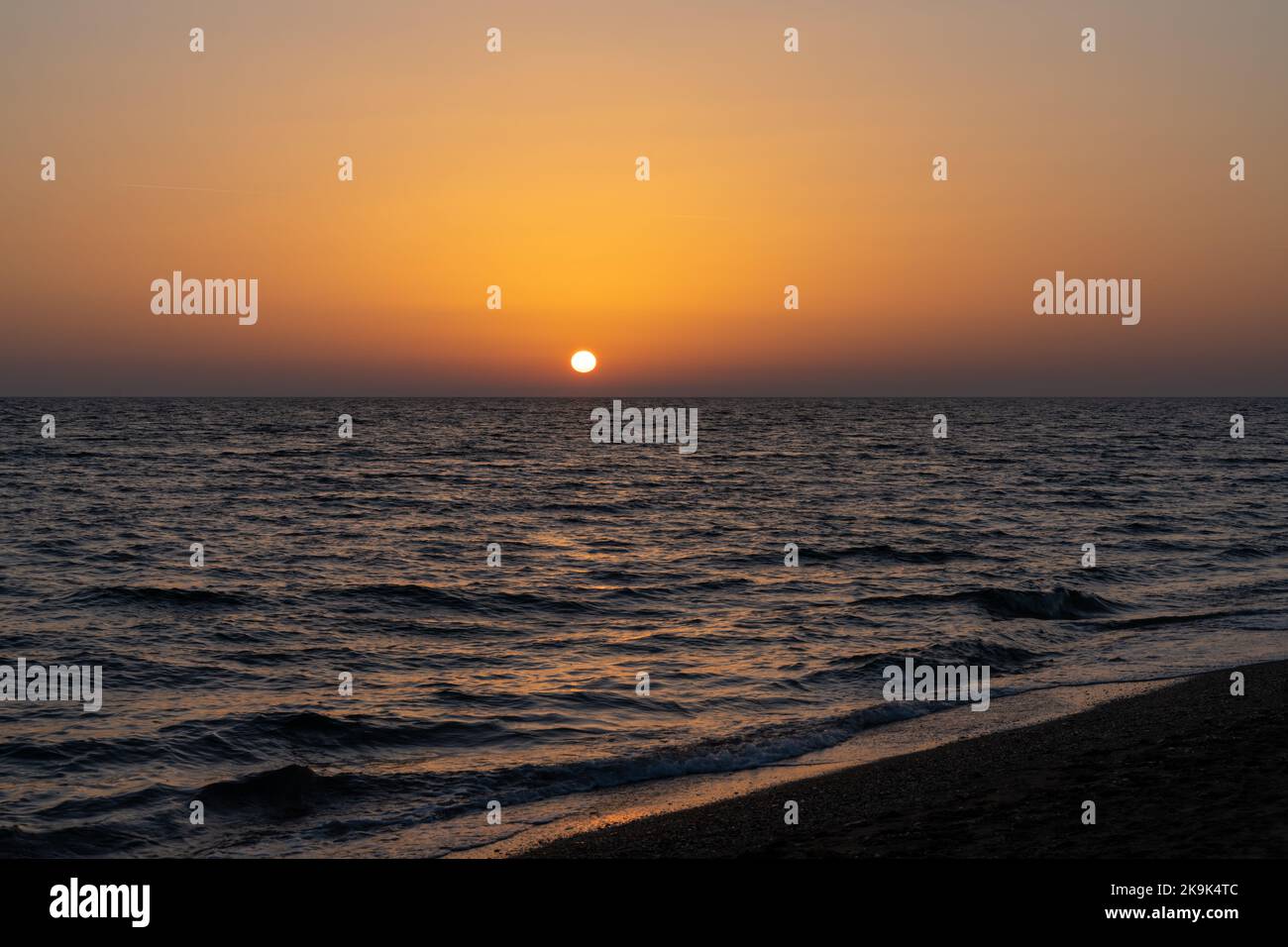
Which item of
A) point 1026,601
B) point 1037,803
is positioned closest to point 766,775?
point 1037,803

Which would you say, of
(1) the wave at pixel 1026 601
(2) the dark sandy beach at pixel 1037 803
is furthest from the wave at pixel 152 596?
(2) the dark sandy beach at pixel 1037 803

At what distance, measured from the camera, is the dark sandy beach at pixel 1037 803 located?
8.62 metres

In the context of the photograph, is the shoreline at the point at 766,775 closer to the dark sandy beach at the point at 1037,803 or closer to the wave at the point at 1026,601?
the dark sandy beach at the point at 1037,803

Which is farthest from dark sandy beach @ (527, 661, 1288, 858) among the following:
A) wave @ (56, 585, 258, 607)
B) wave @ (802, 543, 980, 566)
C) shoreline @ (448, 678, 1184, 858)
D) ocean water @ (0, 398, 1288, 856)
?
wave @ (802, 543, 980, 566)

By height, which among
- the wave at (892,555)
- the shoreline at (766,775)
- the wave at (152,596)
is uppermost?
the wave at (892,555)

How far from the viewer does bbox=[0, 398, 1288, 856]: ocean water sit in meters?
12.5

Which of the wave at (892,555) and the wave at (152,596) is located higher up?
the wave at (892,555)

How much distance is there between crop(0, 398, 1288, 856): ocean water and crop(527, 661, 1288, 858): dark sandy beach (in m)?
1.97

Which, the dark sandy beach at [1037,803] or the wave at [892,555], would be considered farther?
the wave at [892,555]

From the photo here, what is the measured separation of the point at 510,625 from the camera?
21.9 meters

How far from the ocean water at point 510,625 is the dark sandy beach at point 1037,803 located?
6.48ft

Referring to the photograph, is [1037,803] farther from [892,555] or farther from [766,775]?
[892,555]

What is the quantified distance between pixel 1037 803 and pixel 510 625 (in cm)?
1369
